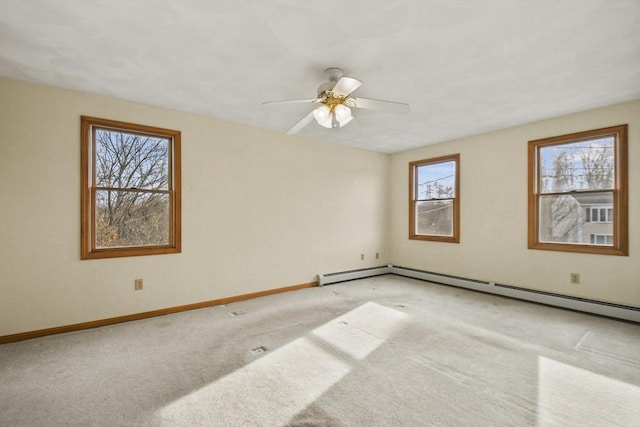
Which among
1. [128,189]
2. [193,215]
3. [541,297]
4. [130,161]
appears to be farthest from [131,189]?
[541,297]

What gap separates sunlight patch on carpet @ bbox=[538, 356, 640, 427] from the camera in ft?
5.88

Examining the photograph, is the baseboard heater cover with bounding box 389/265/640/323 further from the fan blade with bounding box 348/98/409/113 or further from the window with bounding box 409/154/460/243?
the fan blade with bounding box 348/98/409/113

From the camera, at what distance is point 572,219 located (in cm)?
393

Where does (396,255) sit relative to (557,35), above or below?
below

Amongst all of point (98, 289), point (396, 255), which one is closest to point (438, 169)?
point (396, 255)

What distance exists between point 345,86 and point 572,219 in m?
3.66

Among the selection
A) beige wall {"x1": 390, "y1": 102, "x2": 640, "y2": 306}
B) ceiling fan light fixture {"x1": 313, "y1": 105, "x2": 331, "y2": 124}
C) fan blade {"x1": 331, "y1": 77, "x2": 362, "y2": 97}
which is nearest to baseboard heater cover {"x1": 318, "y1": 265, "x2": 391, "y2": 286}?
beige wall {"x1": 390, "y1": 102, "x2": 640, "y2": 306}

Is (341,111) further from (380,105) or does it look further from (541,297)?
(541,297)

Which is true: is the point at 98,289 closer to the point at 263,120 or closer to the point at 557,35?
the point at 263,120

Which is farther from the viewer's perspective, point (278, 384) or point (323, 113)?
point (323, 113)

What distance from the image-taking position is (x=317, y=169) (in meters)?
5.18

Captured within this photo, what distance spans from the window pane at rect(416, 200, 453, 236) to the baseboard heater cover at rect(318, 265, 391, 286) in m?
1.08

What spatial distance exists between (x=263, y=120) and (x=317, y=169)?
4.59ft

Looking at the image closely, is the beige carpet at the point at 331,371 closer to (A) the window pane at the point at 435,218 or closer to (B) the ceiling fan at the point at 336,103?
(A) the window pane at the point at 435,218
